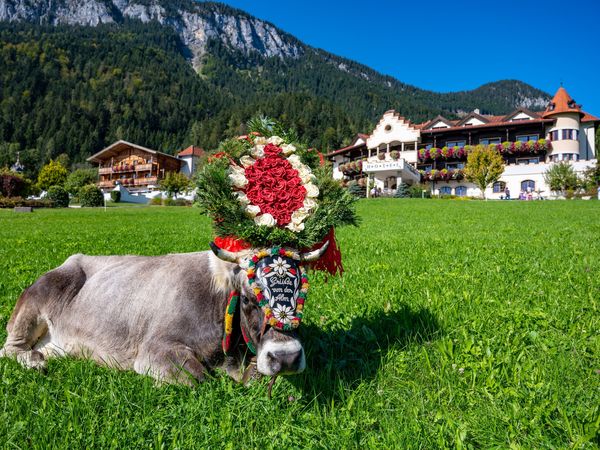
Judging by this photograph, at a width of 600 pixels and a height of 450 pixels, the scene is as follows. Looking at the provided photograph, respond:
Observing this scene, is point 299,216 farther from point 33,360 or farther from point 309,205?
point 33,360

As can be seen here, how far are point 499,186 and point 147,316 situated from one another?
65.5 meters

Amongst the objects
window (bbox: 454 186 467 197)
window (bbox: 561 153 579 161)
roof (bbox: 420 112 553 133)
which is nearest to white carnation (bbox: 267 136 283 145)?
window (bbox: 454 186 467 197)

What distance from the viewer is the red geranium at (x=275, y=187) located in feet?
10.7

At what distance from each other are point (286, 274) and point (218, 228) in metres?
0.69

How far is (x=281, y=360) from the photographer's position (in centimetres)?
269

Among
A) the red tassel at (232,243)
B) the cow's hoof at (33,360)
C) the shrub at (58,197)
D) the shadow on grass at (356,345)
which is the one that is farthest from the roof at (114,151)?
the red tassel at (232,243)

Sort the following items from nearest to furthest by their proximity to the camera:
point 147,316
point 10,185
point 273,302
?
point 273,302
point 147,316
point 10,185

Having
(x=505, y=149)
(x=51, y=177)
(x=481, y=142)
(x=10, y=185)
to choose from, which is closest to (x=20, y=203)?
(x=10, y=185)

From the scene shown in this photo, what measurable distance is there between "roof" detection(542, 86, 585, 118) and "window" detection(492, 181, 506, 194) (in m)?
13.3

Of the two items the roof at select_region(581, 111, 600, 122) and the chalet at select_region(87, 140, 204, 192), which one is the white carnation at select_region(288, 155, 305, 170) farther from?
the chalet at select_region(87, 140, 204, 192)

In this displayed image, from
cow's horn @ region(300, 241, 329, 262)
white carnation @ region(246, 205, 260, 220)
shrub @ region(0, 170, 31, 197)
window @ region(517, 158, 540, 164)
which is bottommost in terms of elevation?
cow's horn @ region(300, 241, 329, 262)

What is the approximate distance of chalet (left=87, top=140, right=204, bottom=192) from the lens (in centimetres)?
9800

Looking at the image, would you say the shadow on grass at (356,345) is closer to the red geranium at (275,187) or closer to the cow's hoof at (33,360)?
the red geranium at (275,187)

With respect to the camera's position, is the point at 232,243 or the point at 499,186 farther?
the point at 499,186
